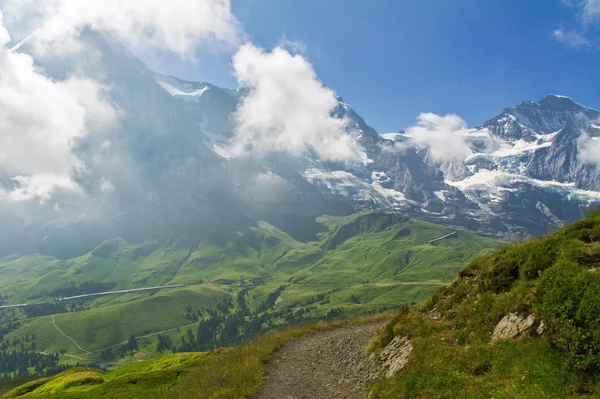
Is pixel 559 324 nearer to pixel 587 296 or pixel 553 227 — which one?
pixel 587 296

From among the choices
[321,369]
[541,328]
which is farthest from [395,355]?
[541,328]

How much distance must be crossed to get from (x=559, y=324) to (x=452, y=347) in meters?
6.53

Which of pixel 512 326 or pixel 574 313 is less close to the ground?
pixel 574 313

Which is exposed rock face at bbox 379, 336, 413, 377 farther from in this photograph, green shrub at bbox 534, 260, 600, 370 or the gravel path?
green shrub at bbox 534, 260, 600, 370

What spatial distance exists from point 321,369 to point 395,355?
5613 mm

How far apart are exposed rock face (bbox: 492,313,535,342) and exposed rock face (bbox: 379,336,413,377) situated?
202 inches

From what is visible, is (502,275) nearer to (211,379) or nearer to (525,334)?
(525,334)

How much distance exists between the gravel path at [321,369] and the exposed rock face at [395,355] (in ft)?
3.03

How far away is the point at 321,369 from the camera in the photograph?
2348 cm

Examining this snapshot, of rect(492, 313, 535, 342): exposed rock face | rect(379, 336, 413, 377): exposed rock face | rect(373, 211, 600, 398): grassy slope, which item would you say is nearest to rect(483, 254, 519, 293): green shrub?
rect(373, 211, 600, 398): grassy slope

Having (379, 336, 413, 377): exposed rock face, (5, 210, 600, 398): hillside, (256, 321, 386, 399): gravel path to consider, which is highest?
(5, 210, 600, 398): hillside

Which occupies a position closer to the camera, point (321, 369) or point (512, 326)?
point (512, 326)

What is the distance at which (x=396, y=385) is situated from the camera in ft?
53.9

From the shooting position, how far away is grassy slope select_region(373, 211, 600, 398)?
10.3 metres
